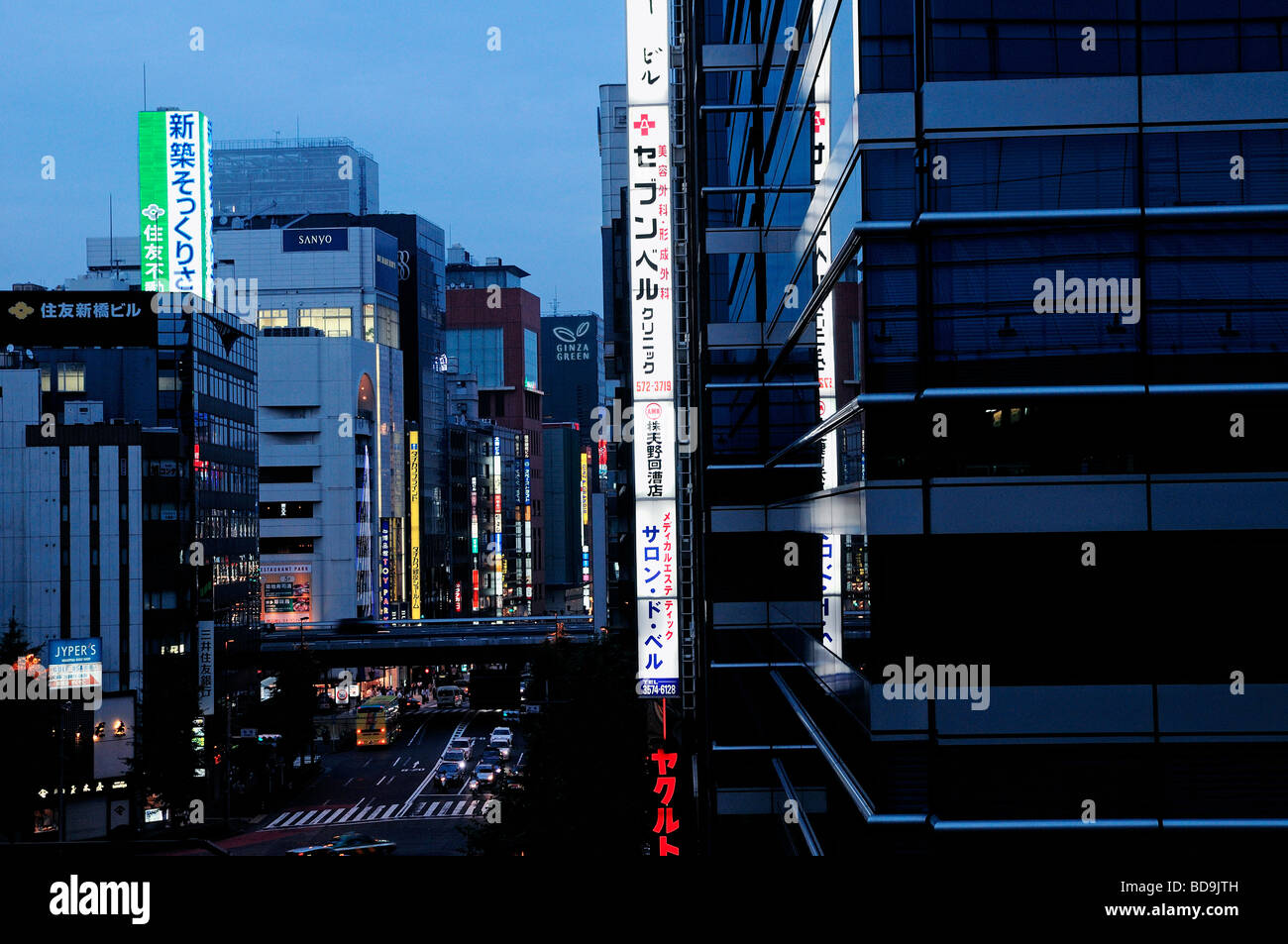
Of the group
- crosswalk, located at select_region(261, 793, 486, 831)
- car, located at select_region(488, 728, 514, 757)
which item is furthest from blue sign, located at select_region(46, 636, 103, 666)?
car, located at select_region(488, 728, 514, 757)

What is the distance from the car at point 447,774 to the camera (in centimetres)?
5878

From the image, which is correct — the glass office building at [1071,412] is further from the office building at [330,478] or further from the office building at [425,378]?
the office building at [425,378]

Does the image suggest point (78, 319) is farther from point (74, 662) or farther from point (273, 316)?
point (273, 316)

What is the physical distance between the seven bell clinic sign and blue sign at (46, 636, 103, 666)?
108 feet

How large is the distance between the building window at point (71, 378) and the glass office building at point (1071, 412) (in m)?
58.3

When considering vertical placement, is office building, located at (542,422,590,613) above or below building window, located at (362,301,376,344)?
below

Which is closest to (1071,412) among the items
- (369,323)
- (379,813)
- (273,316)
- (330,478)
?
(379,813)

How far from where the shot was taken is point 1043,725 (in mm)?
9555

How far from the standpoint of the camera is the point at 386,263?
14000cm

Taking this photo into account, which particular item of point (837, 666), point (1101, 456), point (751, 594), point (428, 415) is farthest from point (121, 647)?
point (428, 415)

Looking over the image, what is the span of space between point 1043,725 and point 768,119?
1264 cm

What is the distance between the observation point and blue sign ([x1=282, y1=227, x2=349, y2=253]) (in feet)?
444

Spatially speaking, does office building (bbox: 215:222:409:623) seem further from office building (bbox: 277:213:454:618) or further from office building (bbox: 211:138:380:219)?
office building (bbox: 211:138:380:219)
